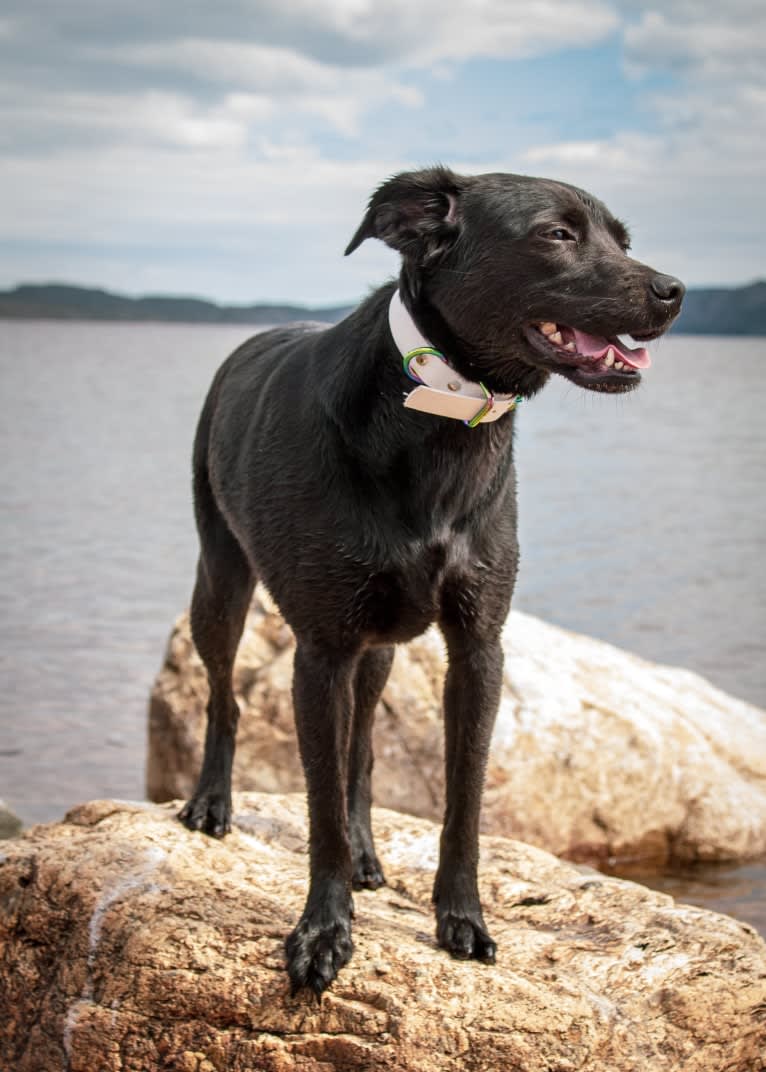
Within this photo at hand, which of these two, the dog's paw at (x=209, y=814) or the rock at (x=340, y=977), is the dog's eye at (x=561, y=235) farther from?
the dog's paw at (x=209, y=814)

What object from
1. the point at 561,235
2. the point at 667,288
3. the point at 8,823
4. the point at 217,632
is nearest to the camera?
the point at 667,288

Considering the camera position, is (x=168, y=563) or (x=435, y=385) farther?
(x=168, y=563)

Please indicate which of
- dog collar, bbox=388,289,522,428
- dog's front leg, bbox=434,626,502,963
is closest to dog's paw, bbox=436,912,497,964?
dog's front leg, bbox=434,626,502,963

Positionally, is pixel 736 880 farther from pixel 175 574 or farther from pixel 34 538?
pixel 34 538

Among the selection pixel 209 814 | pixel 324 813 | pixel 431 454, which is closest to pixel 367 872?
pixel 209 814

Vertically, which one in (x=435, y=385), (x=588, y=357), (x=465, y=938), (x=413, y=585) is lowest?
(x=465, y=938)

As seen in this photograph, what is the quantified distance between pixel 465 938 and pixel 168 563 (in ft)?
36.2

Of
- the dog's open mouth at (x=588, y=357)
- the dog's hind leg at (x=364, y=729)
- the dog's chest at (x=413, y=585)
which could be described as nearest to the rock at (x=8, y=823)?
the dog's hind leg at (x=364, y=729)

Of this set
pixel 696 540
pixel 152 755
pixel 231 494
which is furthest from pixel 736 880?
pixel 696 540

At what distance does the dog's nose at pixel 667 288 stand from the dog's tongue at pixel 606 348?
169 mm

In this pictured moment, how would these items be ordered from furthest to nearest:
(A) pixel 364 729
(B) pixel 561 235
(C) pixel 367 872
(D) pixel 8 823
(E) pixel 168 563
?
(E) pixel 168 563 < (D) pixel 8 823 < (A) pixel 364 729 < (C) pixel 367 872 < (B) pixel 561 235

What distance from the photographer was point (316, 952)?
3.97 metres

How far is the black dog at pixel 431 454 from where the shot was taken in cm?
372

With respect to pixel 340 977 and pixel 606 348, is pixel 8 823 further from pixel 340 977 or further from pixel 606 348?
pixel 606 348
